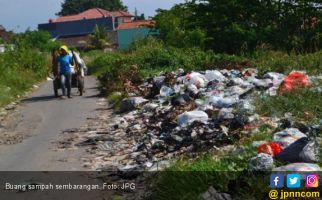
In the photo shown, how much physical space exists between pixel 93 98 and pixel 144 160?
8922 mm

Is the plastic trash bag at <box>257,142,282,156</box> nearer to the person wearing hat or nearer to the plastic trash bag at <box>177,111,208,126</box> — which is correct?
the plastic trash bag at <box>177,111,208,126</box>

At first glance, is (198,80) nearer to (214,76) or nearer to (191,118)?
(214,76)

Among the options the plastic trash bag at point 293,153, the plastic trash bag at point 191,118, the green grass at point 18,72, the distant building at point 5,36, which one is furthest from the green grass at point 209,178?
the distant building at point 5,36

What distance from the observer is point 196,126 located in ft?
26.3

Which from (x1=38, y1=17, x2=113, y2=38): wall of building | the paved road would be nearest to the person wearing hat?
the paved road

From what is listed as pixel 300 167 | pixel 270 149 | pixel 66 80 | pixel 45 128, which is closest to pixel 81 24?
pixel 66 80

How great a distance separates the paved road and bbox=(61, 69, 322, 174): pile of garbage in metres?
0.49

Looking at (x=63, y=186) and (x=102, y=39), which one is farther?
(x=102, y=39)

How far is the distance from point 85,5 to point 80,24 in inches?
652

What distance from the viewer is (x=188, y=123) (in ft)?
27.5

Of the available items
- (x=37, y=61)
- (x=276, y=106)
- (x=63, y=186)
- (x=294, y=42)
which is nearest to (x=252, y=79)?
(x=276, y=106)

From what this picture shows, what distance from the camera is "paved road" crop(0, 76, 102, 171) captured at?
8258 mm

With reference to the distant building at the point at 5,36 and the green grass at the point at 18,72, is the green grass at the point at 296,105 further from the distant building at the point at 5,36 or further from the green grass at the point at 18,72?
the distant building at the point at 5,36

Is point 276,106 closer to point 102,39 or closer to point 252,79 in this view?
point 252,79
